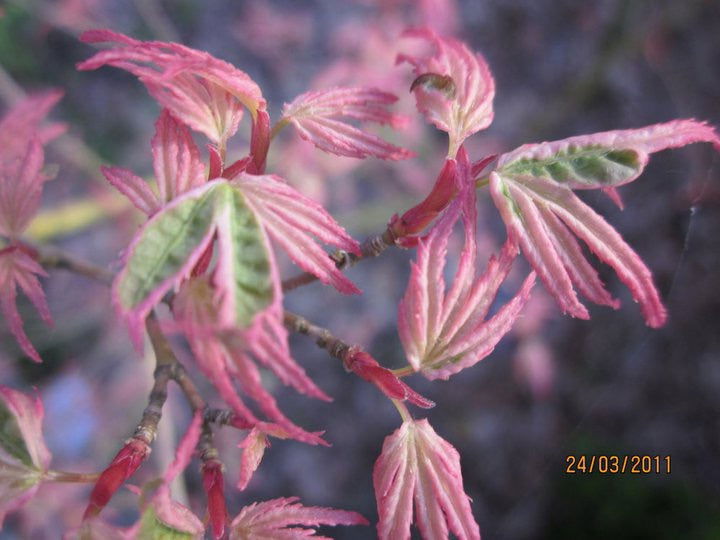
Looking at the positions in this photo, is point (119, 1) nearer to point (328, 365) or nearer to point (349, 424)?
point (328, 365)

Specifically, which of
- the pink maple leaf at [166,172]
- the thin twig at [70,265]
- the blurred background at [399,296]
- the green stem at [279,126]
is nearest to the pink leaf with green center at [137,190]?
the pink maple leaf at [166,172]

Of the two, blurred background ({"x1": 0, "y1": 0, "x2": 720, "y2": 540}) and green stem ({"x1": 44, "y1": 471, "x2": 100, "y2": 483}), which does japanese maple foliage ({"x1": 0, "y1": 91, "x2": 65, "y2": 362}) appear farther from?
blurred background ({"x1": 0, "y1": 0, "x2": 720, "y2": 540})

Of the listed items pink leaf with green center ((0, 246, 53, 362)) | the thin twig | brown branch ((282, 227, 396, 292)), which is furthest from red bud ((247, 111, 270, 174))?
the thin twig

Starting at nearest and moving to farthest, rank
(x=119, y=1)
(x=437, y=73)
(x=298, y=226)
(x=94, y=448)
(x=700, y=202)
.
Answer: (x=298, y=226) → (x=437, y=73) → (x=700, y=202) → (x=94, y=448) → (x=119, y=1)

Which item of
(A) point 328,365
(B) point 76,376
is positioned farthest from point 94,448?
(A) point 328,365

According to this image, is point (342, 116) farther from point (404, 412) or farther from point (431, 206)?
point (404, 412)
